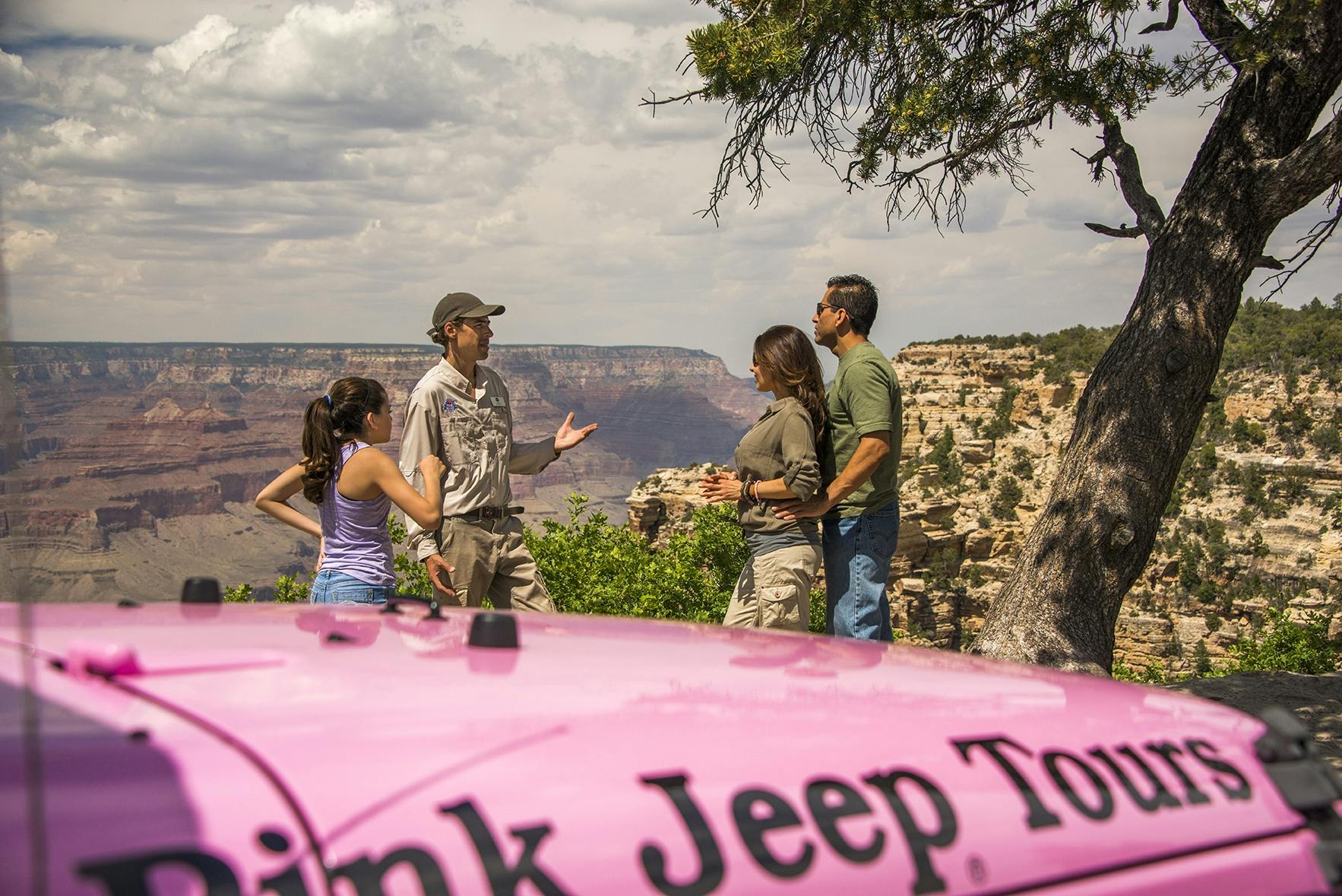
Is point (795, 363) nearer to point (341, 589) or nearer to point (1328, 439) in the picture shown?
point (341, 589)

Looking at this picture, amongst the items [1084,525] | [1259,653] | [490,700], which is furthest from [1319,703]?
[1259,653]

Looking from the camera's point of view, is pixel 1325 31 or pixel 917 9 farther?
pixel 917 9

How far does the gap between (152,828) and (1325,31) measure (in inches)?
252

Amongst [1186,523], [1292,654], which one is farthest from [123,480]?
[1186,523]

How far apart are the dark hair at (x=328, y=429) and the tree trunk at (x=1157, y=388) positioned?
3481 mm

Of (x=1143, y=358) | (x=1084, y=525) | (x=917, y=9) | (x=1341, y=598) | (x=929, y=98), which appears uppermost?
(x=917, y=9)

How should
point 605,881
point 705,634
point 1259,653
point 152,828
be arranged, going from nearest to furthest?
point 152,828
point 605,881
point 705,634
point 1259,653

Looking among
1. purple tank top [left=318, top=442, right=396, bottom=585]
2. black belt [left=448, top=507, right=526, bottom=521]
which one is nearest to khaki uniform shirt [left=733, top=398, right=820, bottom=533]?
black belt [left=448, top=507, right=526, bottom=521]

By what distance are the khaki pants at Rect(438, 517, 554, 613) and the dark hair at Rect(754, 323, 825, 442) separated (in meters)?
1.35

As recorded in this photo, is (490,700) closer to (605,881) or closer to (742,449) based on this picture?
(605,881)

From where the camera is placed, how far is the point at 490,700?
1.53 m

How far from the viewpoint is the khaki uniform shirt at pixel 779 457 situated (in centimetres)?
456

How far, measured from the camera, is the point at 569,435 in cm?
530

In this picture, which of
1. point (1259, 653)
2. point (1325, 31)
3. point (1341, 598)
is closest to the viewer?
point (1325, 31)
